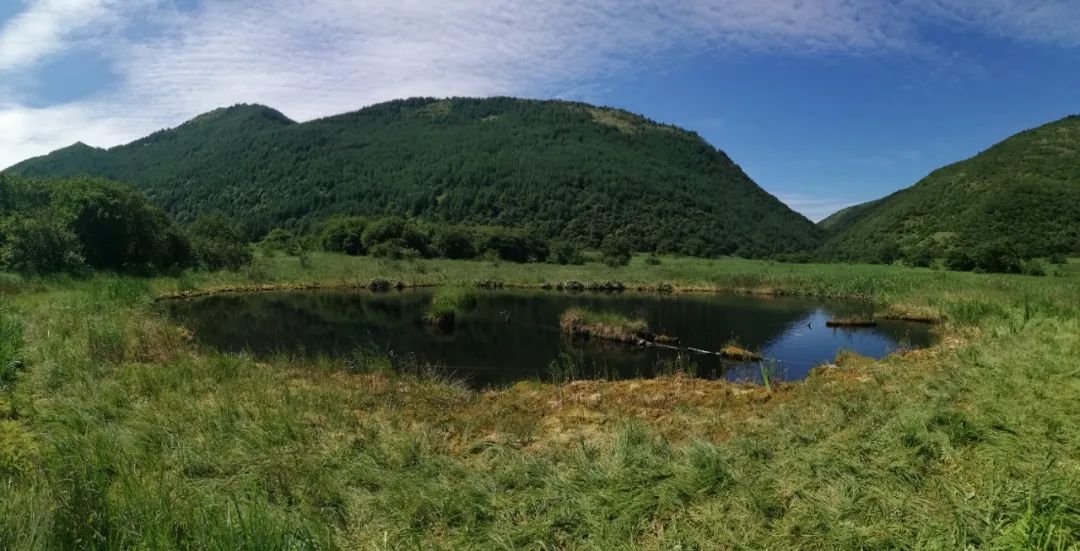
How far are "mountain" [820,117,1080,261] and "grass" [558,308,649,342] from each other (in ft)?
181

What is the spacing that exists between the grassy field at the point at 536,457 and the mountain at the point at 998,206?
66269 millimetres

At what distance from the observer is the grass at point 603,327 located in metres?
22.8

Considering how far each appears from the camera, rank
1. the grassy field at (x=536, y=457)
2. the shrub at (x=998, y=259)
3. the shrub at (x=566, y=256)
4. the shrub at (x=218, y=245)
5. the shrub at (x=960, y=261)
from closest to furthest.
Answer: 1. the grassy field at (x=536, y=457)
2. the shrub at (x=218, y=245)
3. the shrub at (x=998, y=259)
4. the shrub at (x=960, y=261)
5. the shrub at (x=566, y=256)

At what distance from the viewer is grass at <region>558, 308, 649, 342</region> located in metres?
22.8

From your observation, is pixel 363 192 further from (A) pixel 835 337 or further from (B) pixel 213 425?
(B) pixel 213 425

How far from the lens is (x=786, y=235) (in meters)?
160

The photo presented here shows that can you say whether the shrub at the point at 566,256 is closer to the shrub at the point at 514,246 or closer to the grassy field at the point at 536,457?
the shrub at the point at 514,246

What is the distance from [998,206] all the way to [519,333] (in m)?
86.7

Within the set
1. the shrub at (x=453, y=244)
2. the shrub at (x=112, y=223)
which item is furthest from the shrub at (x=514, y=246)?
the shrub at (x=112, y=223)

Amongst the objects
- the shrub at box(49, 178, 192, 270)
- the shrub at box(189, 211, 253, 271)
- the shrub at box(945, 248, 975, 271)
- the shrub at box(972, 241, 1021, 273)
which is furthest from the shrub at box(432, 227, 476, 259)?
the shrub at box(972, 241, 1021, 273)

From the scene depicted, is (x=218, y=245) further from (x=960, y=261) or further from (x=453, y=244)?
(x=960, y=261)

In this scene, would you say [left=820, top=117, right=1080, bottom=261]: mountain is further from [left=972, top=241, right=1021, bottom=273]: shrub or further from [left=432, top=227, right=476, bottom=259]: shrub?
[left=432, top=227, right=476, bottom=259]: shrub

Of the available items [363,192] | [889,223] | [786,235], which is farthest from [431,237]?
[786,235]

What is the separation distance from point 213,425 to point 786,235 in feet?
559
